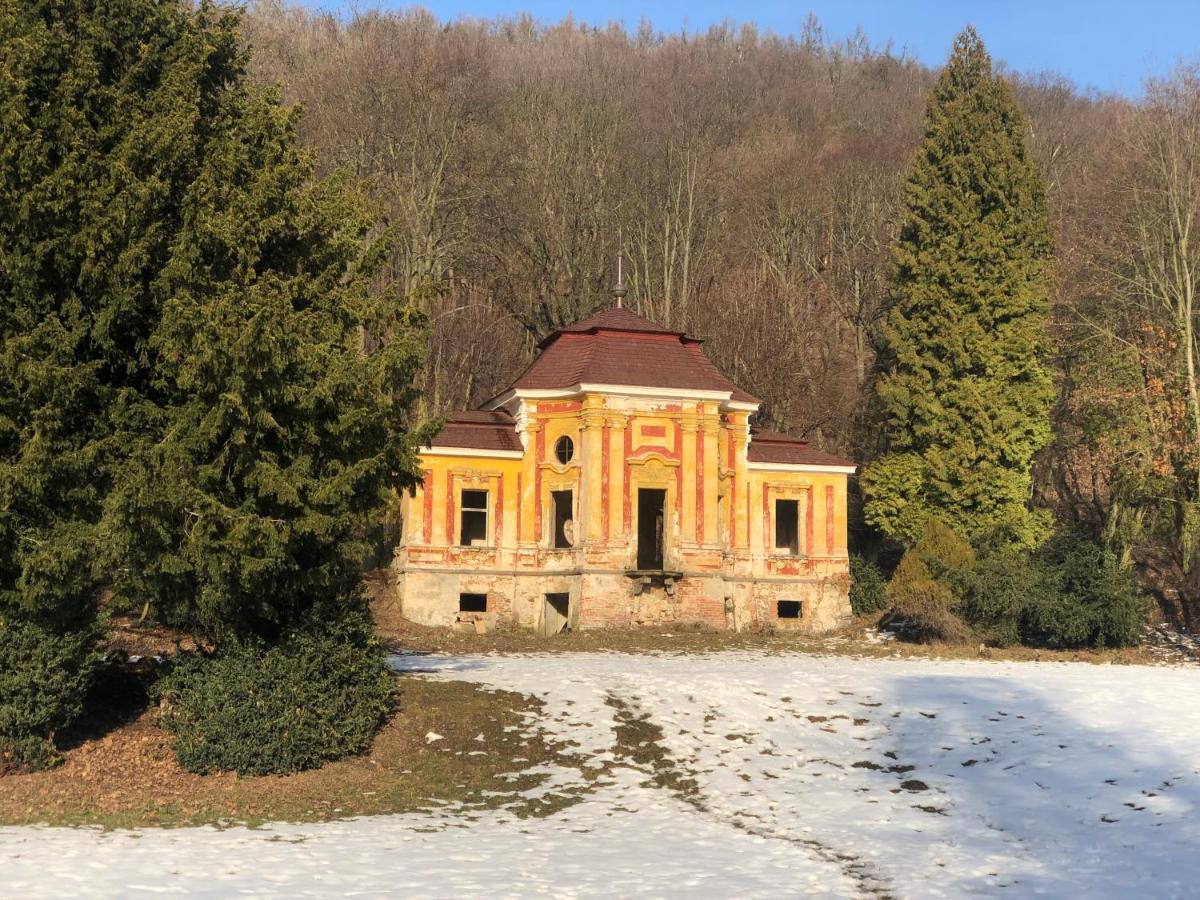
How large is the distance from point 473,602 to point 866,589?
1070cm

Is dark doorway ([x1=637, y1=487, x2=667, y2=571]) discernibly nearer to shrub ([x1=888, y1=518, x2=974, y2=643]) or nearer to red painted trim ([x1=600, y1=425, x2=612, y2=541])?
red painted trim ([x1=600, y1=425, x2=612, y2=541])

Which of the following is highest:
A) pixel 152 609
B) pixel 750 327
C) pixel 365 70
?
pixel 365 70

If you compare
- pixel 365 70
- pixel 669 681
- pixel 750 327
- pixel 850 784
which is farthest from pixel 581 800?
pixel 365 70

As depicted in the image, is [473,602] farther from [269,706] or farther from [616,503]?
[269,706]

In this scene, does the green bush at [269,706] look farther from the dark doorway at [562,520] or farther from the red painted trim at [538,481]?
the dark doorway at [562,520]

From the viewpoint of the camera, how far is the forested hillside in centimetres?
3472

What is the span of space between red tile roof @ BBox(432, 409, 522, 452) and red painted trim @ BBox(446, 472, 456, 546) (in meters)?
0.86

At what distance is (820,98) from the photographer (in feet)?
204

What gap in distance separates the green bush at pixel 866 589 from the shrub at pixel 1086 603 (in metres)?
5.17

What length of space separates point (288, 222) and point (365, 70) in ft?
→ 102

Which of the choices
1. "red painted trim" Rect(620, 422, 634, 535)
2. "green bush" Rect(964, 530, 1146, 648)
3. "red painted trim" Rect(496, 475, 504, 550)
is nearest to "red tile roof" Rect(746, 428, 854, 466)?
"red painted trim" Rect(620, 422, 634, 535)

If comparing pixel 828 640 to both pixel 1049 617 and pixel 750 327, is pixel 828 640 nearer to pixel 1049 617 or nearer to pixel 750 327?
pixel 1049 617

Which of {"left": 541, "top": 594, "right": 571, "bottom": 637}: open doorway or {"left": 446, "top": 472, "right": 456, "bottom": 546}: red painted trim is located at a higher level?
{"left": 446, "top": 472, "right": 456, "bottom": 546}: red painted trim

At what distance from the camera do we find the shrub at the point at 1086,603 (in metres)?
29.6
